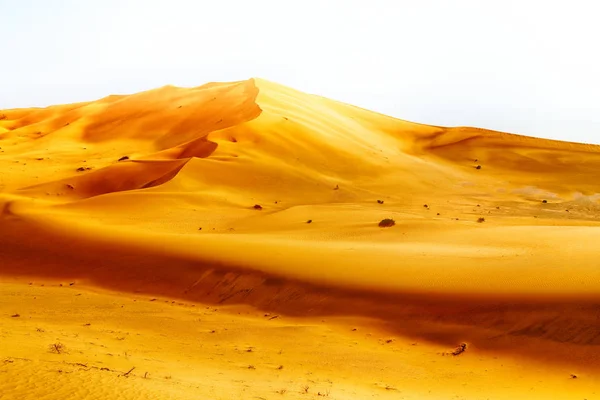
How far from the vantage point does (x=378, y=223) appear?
14273mm

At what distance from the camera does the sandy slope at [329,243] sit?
8.07 m

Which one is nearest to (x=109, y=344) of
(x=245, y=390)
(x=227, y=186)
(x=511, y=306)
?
(x=245, y=390)

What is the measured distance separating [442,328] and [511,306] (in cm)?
105

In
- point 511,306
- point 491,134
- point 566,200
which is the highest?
point 491,134

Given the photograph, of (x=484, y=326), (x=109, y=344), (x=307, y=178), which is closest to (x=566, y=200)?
(x=307, y=178)

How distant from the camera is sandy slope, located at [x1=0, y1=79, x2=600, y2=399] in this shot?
807 centimetres

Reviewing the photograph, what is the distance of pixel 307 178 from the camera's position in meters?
19.7

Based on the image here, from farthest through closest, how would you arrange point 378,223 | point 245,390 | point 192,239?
point 378,223 → point 192,239 → point 245,390

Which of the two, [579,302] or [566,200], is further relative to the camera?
[566,200]

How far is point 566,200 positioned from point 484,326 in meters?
12.1

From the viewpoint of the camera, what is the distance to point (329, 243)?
41.7 feet

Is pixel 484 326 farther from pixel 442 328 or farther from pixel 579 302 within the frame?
pixel 579 302

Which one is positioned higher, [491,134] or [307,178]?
[491,134]

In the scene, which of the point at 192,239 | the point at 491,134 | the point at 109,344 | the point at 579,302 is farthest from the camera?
the point at 491,134
